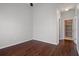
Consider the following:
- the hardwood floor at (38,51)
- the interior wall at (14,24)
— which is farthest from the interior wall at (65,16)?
the hardwood floor at (38,51)

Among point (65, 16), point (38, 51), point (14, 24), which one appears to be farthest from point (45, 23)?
point (65, 16)

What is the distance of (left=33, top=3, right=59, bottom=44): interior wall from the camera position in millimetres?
4035

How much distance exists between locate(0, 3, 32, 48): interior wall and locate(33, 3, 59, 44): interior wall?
371 millimetres

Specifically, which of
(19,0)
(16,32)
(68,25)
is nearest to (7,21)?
(16,32)

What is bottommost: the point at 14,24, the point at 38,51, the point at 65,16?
the point at 38,51

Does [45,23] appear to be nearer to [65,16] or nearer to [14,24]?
[14,24]

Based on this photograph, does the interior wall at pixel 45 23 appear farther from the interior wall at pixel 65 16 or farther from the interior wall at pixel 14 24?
the interior wall at pixel 65 16

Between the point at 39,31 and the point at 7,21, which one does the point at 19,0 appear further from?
the point at 39,31

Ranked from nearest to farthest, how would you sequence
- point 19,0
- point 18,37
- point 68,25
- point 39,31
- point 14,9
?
point 19,0, point 14,9, point 18,37, point 39,31, point 68,25

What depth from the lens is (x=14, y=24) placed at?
12.5ft

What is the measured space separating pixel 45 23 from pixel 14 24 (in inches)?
63.0

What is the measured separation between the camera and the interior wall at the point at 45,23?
4035mm

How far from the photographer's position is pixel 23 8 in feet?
14.6

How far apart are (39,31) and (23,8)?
5.11 ft
